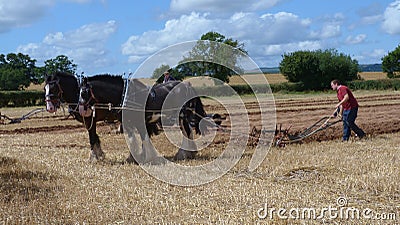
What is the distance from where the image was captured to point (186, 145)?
33.4 ft

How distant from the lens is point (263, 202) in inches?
250

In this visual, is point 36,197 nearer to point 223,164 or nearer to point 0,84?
point 223,164

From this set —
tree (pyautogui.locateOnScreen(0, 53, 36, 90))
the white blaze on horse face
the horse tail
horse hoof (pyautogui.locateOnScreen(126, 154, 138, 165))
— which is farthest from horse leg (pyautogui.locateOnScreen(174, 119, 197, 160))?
tree (pyautogui.locateOnScreen(0, 53, 36, 90))

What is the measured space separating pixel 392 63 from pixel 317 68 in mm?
23856

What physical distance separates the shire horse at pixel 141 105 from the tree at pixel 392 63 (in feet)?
255

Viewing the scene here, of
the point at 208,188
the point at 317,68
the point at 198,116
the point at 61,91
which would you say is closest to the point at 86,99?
the point at 61,91

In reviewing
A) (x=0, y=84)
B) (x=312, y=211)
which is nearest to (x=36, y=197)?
(x=312, y=211)

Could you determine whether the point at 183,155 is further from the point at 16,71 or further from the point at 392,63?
the point at 392,63

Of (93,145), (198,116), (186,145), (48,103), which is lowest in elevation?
(186,145)

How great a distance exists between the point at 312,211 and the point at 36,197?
391 cm

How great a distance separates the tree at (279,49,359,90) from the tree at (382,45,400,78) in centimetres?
1681

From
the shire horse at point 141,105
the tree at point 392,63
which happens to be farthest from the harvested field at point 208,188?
the tree at point 392,63

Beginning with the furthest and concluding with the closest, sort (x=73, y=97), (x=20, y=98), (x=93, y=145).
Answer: (x=20, y=98)
(x=93, y=145)
(x=73, y=97)

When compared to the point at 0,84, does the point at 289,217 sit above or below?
below
